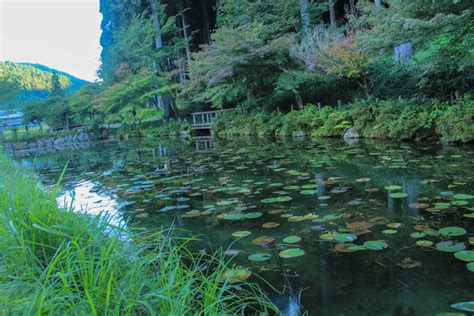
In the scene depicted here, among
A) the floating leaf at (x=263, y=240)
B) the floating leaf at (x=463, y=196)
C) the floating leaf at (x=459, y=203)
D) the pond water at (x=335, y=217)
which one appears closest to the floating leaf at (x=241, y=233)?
the pond water at (x=335, y=217)

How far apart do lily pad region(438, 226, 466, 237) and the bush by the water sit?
5.51 metres

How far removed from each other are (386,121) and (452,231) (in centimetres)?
724

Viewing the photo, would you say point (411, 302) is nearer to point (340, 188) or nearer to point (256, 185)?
point (340, 188)

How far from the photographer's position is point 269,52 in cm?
1380

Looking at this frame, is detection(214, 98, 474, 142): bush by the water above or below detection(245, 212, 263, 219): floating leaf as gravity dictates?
above

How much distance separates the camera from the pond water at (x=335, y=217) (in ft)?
7.42

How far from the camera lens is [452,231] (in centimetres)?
288

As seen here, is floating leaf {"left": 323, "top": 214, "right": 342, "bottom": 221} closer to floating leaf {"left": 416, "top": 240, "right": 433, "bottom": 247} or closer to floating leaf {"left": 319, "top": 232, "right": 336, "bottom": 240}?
floating leaf {"left": 319, "top": 232, "right": 336, "bottom": 240}

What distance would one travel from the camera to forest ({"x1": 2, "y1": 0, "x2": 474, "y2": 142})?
7239 millimetres

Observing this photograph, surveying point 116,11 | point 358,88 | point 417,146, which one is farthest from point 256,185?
point 116,11

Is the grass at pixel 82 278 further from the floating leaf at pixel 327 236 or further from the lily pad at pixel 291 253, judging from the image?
the floating leaf at pixel 327 236

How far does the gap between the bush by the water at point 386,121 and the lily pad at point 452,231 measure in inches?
217

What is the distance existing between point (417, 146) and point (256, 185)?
4.55 meters

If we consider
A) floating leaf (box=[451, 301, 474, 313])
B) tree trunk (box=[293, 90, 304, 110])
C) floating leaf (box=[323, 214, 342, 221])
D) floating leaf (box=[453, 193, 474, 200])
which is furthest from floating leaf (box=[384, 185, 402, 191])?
tree trunk (box=[293, 90, 304, 110])
